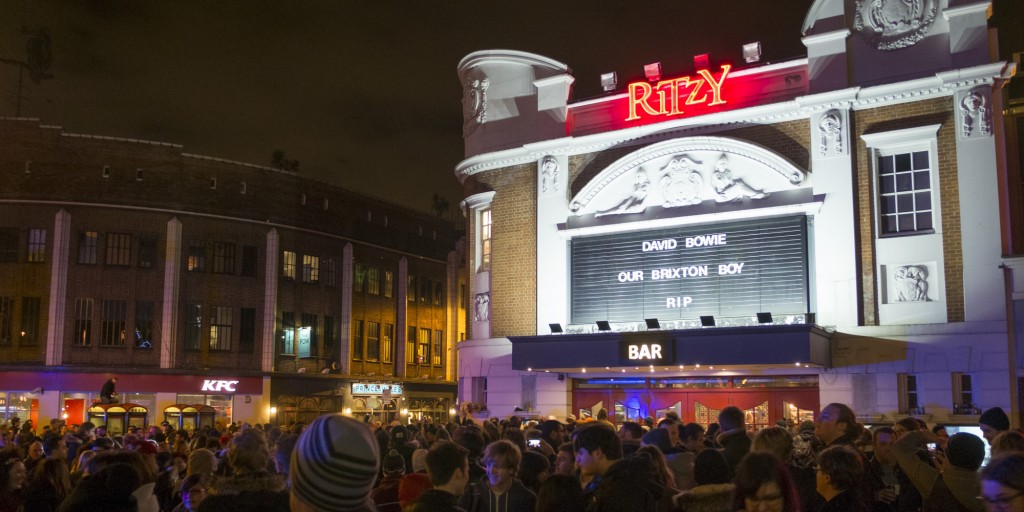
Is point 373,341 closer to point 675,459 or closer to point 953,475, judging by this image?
point 675,459

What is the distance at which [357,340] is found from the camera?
49844 millimetres

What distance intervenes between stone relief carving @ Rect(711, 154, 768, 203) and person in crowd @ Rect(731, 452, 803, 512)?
21560 millimetres

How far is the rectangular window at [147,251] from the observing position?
4200 cm

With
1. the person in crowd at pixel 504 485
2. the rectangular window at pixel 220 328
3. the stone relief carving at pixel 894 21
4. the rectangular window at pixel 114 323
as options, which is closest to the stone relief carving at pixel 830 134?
the stone relief carving at pixel 894 21

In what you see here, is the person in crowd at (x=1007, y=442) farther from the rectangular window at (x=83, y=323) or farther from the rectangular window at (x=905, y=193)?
the rectangular window at (x=83, y=323)

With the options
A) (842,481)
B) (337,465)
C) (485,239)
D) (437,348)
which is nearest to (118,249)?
(485,239)

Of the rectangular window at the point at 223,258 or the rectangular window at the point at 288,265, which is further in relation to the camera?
the rectangular window at the point at 288,265

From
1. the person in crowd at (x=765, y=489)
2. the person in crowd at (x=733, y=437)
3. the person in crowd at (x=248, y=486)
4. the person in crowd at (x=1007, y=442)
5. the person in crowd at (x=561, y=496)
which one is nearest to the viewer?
the person in crowd at (x=765, y=489)

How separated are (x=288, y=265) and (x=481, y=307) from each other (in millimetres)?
17966

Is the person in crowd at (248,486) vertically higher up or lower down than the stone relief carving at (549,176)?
lower down

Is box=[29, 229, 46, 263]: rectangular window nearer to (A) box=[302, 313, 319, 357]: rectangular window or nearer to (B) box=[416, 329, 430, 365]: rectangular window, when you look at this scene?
(A) box=[302, 313, 319, 357]: rectangular window

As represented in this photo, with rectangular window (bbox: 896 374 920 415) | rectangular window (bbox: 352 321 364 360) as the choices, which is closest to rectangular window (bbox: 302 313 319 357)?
rectangular window (bbox: 352 321 364 360)

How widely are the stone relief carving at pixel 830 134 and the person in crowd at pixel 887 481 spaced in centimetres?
1565

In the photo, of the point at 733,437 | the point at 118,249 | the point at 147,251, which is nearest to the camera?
the point at 733,437
